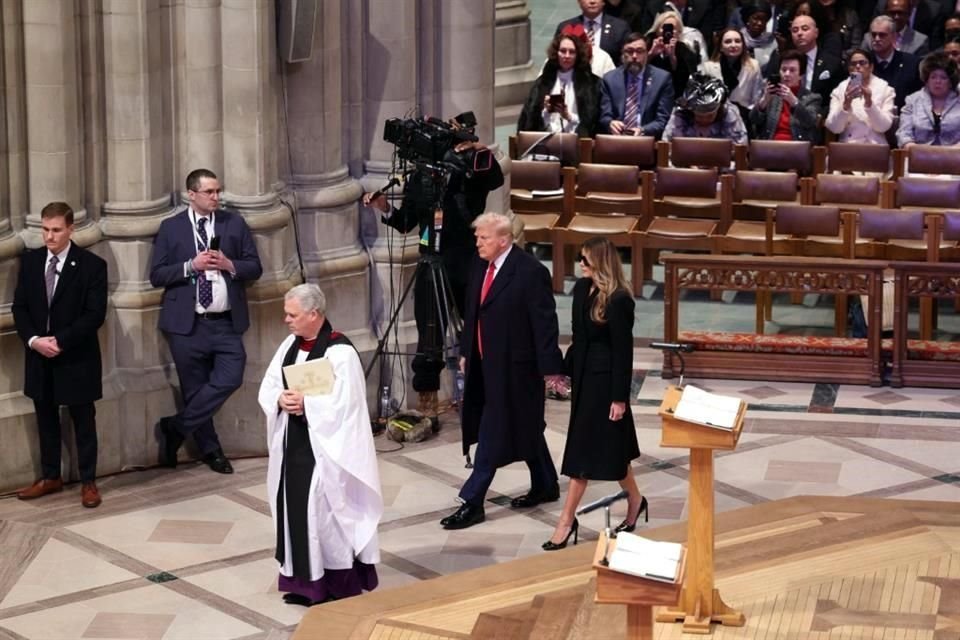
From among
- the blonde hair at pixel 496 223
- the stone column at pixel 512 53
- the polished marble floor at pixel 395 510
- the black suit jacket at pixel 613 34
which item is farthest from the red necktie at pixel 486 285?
the stone column at pixel 512 53

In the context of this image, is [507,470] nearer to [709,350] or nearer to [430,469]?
[430,469]

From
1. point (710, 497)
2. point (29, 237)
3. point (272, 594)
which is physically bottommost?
point (272, 594)

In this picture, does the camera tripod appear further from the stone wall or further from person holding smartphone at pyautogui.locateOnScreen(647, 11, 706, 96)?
person holding smartphone at pyautogui.locateOnScreen(647, 11, 706, 96)

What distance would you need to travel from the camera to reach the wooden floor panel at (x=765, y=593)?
368 inches

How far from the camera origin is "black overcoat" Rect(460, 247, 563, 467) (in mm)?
10898

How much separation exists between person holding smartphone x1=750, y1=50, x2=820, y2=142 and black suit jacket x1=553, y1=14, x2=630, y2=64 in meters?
1.85

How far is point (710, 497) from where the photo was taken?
8984mm

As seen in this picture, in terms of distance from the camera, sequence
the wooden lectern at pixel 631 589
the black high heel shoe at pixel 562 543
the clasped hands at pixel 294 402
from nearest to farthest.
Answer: the wooden lectern at pixel 631 589 → the clasped hands at pixel 294 402 → the black high heel shoe at pixel 562 543

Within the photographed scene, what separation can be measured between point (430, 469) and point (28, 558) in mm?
2521

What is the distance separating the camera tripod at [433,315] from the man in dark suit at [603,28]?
571cm

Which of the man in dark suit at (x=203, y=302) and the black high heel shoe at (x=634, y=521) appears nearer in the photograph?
the black high heel shoe at (x=634, y=521)

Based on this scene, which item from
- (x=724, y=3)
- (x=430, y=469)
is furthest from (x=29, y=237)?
(x=724, y=3)

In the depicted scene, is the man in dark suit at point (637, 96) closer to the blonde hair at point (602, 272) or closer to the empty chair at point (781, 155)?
the empty chair at point (781, 155)

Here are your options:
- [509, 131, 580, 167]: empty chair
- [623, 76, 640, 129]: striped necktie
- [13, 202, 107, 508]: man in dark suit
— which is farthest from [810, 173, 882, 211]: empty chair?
[13, 202, 107, 508]: man in dark suit
